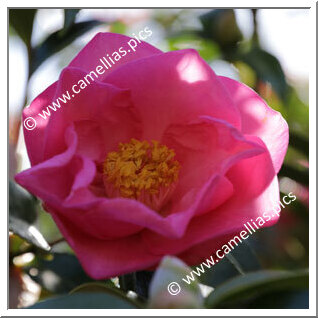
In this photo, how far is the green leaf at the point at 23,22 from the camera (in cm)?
84

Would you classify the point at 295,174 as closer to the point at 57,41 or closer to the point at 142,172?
the point at 142,172

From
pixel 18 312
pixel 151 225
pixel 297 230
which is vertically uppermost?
pixel 151 225

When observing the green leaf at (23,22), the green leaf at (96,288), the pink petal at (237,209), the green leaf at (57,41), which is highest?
the green leaf at (23,22)

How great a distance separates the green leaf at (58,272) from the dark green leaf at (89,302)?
28cm

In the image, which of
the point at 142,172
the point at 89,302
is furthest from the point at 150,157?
the point at 89,302

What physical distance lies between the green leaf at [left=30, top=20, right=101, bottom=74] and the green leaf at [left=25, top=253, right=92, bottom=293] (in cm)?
32

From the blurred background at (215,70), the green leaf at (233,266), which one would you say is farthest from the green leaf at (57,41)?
the green leaf at (233,266)

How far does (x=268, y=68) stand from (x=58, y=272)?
504mm

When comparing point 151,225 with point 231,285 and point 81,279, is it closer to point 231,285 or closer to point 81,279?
point 231,285

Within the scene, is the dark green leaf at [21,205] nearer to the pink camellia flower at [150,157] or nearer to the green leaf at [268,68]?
the pink camellia flower at [150,157]

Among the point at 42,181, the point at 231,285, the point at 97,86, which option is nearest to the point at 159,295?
the point at 231,285

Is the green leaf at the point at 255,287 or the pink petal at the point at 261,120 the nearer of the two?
the green leaf at the point at 255,287

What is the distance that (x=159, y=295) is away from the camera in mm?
483

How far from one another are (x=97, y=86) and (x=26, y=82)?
22cm
